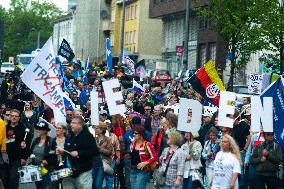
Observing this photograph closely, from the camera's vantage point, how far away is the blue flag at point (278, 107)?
51.3 ft

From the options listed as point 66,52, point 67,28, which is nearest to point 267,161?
point 66,52

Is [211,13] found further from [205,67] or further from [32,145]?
[32,145]

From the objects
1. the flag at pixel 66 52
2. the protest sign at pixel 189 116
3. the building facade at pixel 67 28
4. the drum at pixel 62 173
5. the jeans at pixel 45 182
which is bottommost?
the jeans at pixel 45 182

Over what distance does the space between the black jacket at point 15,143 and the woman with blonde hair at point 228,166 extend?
143 inches

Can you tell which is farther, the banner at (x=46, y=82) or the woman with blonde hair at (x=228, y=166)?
the banner at (x=46, y=82)

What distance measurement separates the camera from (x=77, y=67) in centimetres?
3841

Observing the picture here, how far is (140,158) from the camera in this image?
52.1 ft

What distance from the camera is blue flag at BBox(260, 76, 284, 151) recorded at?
51.3 ft

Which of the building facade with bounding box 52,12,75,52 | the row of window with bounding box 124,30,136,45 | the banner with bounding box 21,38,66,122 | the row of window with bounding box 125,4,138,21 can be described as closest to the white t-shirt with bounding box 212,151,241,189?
the banner with bounding box 21,38,66,122

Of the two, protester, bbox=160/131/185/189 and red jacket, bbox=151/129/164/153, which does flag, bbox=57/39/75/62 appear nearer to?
red jacket, bbox=151/129/164/153

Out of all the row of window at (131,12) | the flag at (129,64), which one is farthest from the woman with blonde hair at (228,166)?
the row of window at (131,12)

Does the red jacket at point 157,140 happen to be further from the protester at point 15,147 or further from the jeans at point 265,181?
the protester at point 15,147

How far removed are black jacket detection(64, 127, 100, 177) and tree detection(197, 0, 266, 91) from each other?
20.2 metres

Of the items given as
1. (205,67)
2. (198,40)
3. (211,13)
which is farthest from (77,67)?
(198,40)
